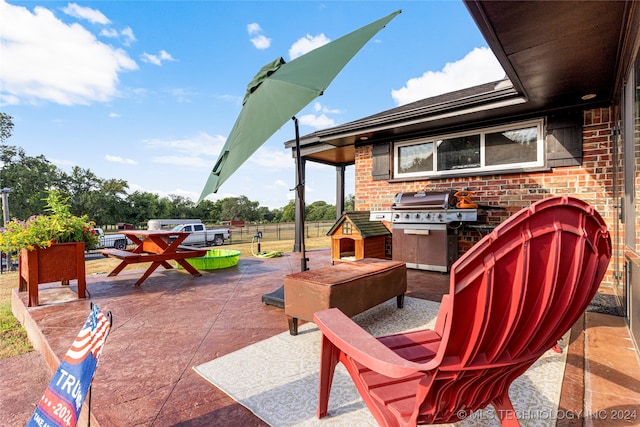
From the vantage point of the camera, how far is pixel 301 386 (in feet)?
5.86

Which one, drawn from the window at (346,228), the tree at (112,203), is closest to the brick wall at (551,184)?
the window at (346,228)

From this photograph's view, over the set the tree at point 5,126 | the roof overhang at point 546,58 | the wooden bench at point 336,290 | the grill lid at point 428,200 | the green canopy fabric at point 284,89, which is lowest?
the wooden bench at point 336,290

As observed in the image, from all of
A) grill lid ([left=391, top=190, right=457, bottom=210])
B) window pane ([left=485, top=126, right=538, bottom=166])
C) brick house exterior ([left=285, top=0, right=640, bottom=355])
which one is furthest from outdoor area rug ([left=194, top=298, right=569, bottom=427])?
window pane ([left=485, top=126, right=538, bottom=166])

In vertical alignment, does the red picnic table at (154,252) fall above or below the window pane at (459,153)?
below

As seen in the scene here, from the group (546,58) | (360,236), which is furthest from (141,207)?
(546,58)

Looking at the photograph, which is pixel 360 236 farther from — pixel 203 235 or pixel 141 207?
pixel 141 207

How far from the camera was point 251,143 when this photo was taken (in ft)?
6.50

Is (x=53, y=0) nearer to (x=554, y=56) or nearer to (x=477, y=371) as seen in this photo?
(x=554, y=56)

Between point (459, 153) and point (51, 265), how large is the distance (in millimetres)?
6343

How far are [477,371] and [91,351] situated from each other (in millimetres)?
1372

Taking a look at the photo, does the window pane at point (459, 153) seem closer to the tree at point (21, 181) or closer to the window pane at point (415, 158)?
the window pane at point (415, 158)

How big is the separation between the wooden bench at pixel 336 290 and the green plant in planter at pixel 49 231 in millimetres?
3004

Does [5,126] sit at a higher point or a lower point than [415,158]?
Result: higher

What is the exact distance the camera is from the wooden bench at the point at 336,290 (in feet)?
7.51
